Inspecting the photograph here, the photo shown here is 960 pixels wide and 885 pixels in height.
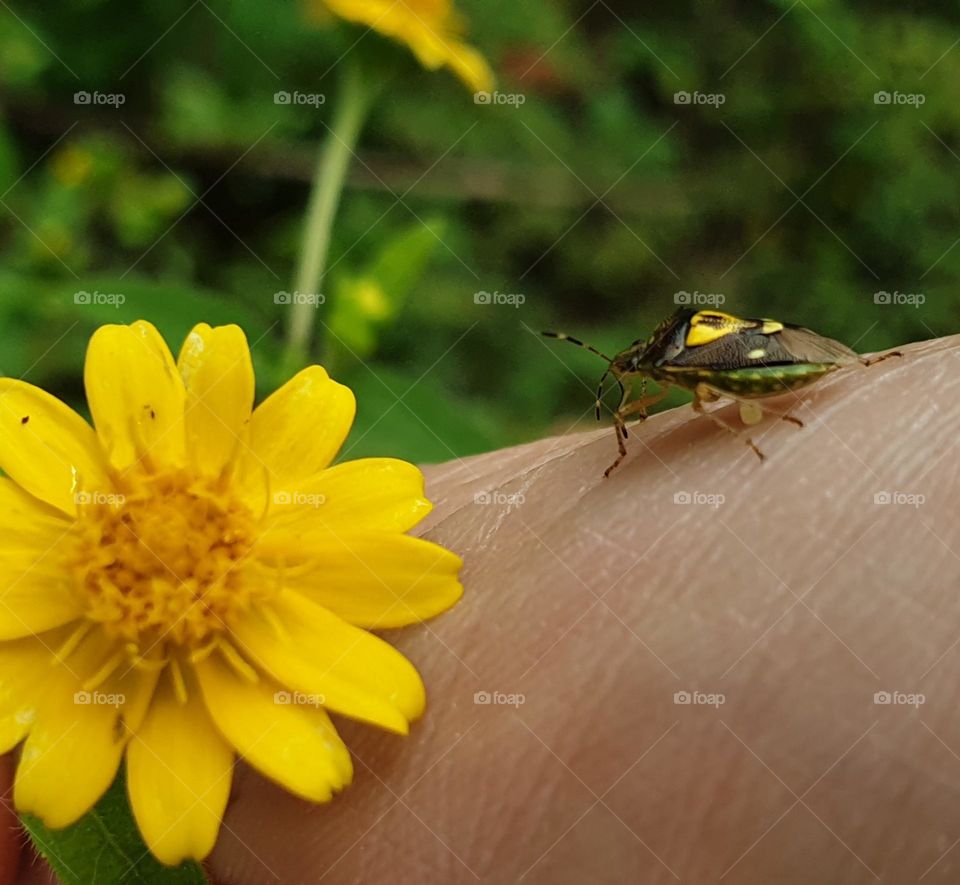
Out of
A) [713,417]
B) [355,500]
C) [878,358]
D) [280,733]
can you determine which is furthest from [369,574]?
[878,358]

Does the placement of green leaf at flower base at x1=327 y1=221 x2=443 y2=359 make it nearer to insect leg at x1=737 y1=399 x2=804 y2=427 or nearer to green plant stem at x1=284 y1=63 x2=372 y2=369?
green plant stem at x1=284 y1=63 x2=372 y2=369

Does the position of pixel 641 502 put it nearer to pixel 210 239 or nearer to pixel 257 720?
pixel 257 720

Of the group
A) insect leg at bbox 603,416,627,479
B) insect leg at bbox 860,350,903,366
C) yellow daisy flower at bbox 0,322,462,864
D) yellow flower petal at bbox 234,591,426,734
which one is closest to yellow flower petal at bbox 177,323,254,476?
yellow daisy flower at bbox 0,322,462,864

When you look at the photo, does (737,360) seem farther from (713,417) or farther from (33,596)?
(33,596)

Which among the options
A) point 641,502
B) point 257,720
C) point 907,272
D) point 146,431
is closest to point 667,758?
point 641,502

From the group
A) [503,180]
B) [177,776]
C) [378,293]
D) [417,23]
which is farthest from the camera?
[503,180]

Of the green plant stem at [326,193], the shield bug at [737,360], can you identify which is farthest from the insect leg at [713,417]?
the green plant stem at [326,193]
